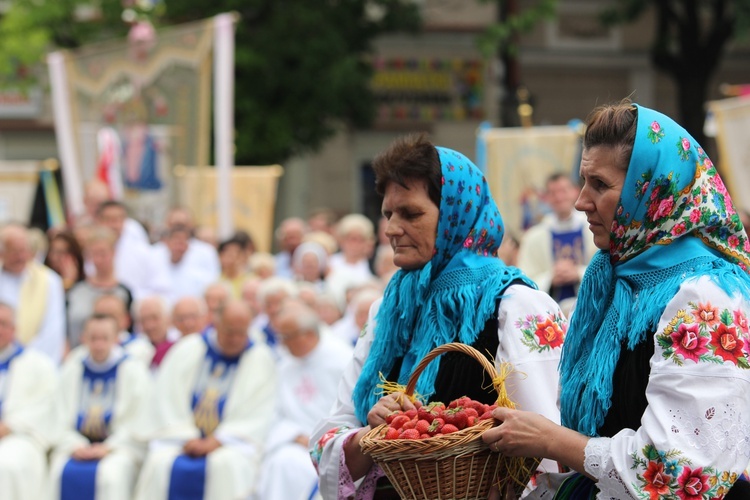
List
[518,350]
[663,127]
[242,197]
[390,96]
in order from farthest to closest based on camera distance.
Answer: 1. [390,96]
2. [242,197]
3. [518,350]
4. [663,127]

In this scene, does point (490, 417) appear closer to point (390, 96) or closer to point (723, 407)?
point (723, 407)

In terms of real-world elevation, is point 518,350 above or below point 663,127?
below

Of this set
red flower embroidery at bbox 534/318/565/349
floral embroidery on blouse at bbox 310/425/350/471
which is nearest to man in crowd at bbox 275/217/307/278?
floral embroidery on blouse at bbox 310/425/350/471

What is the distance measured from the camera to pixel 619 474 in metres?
2.83

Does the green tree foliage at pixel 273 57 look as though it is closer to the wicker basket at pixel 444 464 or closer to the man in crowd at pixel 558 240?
the man in crowd at pixel 558 240

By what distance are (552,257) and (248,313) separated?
7.60 ft

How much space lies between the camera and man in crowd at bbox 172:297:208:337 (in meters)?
8.77

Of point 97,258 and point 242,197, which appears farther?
point 242,197

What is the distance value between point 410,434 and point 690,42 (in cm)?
2010

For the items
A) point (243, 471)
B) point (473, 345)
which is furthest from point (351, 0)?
point (473, 345)

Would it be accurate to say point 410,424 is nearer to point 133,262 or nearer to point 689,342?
point 689,342

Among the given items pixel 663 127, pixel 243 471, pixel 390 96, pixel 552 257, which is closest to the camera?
pixel 663 127

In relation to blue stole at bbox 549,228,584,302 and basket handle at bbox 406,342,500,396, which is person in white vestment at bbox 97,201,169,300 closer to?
blue stole at bbox 549,228,584,302

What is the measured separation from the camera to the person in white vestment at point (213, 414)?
7.73 meters
